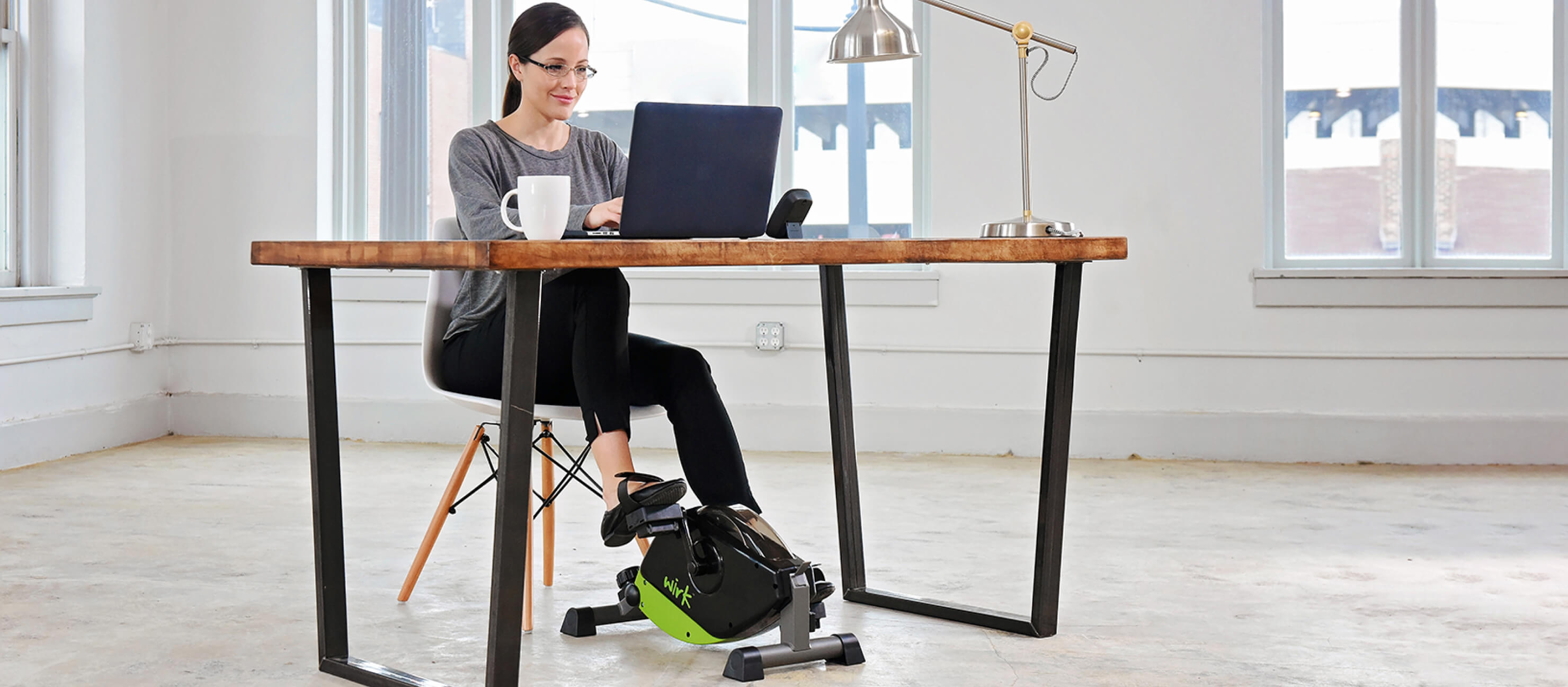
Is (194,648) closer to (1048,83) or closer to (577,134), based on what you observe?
(577,134)

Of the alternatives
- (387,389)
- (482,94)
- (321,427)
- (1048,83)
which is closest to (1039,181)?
(1048,83)

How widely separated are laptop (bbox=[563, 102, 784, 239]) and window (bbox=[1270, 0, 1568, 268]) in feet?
8.73

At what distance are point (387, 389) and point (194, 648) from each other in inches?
95.4

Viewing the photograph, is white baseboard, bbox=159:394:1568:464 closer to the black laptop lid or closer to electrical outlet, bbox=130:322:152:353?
electrical outlet, bbox=130:322:152:353

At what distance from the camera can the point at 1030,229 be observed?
1.85 meters

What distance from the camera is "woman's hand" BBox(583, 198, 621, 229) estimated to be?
5.92 feet

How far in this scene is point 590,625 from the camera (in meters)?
1.98

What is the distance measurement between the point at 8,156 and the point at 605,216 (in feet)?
Answer: 9.47

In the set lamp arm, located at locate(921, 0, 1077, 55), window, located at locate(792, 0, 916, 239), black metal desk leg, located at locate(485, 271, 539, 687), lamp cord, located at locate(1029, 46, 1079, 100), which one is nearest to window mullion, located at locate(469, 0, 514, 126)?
window, located at locate(792, 0, 916, 239)

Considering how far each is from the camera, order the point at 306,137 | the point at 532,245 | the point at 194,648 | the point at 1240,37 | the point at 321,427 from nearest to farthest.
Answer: the point at 532,245 < the point at 321,427 < the point at 194,648 < the point at 1240,37 < the point at 306,137

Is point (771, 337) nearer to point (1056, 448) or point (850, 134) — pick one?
point (850, 134)

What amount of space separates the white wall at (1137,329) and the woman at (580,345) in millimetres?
1952

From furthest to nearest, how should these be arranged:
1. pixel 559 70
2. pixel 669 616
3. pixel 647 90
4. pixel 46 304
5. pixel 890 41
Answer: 1. pixel 647 90
2. pixel 46 304
3. pixel 559 70
4. pixel 890 41
5. pixel 669 616

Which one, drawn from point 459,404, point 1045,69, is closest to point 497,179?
point 459,404
